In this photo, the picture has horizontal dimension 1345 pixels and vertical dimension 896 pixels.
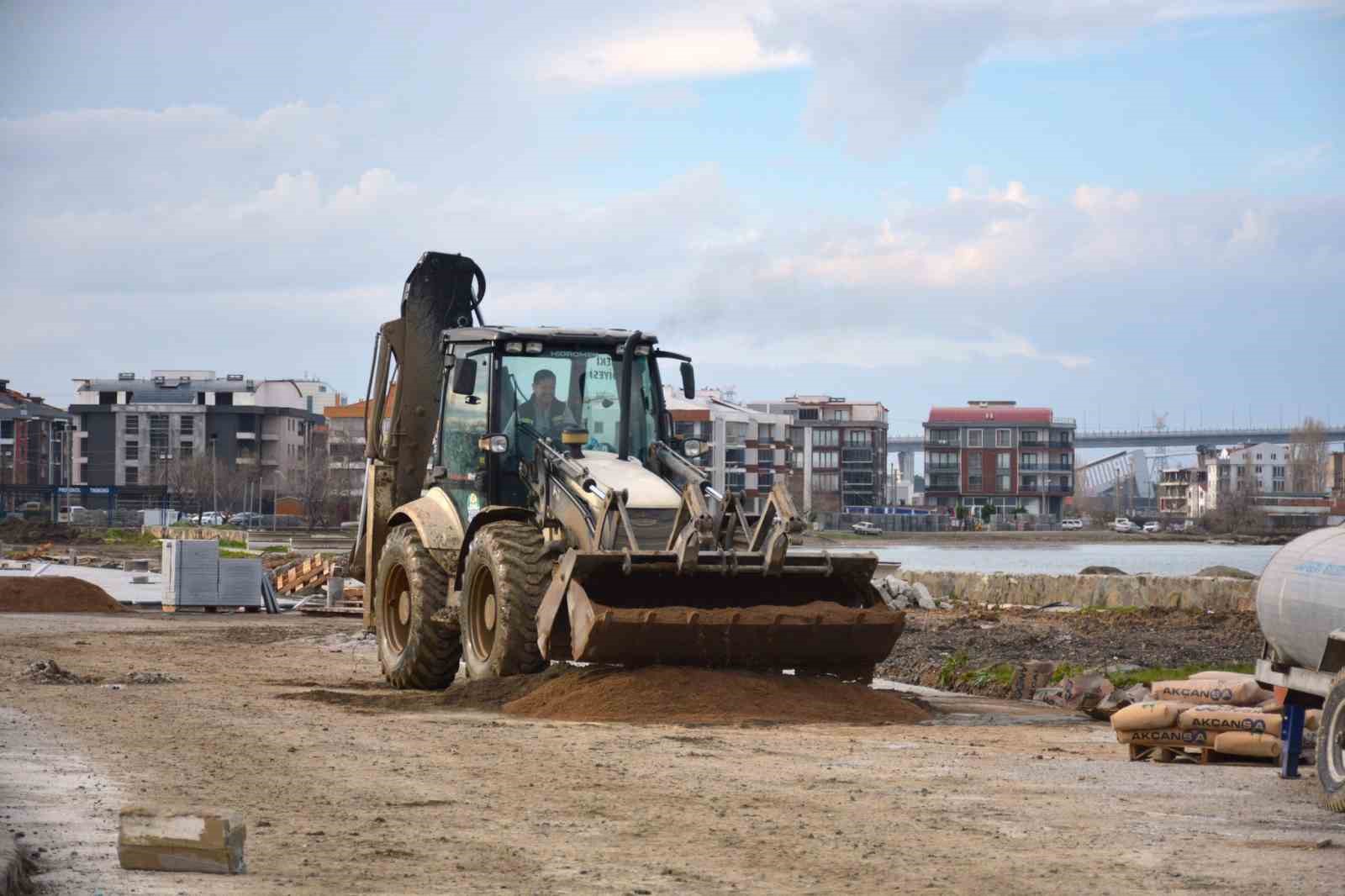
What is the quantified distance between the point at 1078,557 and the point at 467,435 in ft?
321

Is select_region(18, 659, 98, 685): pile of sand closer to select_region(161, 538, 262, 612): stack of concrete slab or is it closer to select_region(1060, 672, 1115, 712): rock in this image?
select_region(1060, 672, 1115, 712): rock

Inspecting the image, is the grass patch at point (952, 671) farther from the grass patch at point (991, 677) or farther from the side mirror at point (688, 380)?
the side mirror at point (688, 380)

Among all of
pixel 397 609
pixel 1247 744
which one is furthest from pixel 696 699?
pixel 397 609

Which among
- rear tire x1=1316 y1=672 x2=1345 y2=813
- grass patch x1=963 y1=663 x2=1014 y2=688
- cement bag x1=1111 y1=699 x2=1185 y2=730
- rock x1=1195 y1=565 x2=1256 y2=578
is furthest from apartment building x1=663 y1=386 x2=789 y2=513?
rear tire x1=1316 y1=672 x2=1345 y2=813

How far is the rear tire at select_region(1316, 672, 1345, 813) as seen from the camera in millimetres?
10570

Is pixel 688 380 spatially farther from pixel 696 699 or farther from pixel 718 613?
pixel 696 699

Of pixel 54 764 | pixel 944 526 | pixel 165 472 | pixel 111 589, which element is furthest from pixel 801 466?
pixel 54 764

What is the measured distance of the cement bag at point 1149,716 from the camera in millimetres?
12586

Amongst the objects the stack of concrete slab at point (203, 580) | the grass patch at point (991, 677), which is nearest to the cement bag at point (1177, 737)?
the grass patch at point (991, 677)

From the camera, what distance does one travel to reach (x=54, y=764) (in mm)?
11008

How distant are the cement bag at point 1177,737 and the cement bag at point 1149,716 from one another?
39mm

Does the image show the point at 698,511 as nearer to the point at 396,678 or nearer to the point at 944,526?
the point at 396,678

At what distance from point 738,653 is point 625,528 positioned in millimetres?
1481

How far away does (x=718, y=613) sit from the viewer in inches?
568
